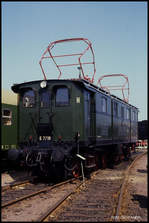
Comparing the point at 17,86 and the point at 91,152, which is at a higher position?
the point at 17,86

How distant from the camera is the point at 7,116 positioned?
12758 mm

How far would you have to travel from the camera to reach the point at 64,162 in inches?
378

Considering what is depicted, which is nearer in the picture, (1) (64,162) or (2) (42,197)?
(2) (42,197)

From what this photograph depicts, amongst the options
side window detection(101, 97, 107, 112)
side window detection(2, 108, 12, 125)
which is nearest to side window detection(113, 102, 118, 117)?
side window detection(101, 97, 107, 112)

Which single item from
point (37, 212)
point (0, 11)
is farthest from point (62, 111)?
point (0, 11)

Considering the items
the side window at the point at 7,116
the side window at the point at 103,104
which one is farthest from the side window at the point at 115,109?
the side window at the point at 7,116

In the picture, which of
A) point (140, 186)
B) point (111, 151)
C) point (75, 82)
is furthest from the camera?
point (111, 151)

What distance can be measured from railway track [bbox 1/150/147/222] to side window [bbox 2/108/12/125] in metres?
4.31

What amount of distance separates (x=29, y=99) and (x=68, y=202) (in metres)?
5.03

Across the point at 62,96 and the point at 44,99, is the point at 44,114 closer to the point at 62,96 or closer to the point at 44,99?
the point at 44,99

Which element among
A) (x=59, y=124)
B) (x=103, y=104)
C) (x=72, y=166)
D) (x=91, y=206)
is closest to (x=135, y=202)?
(x=91, y=206)

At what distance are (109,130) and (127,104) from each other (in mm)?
5003

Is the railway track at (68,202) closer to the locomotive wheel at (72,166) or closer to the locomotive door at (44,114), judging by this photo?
the locomotive wheel at (72,166)

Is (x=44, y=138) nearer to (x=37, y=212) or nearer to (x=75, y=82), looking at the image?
(x=75, y=82)
